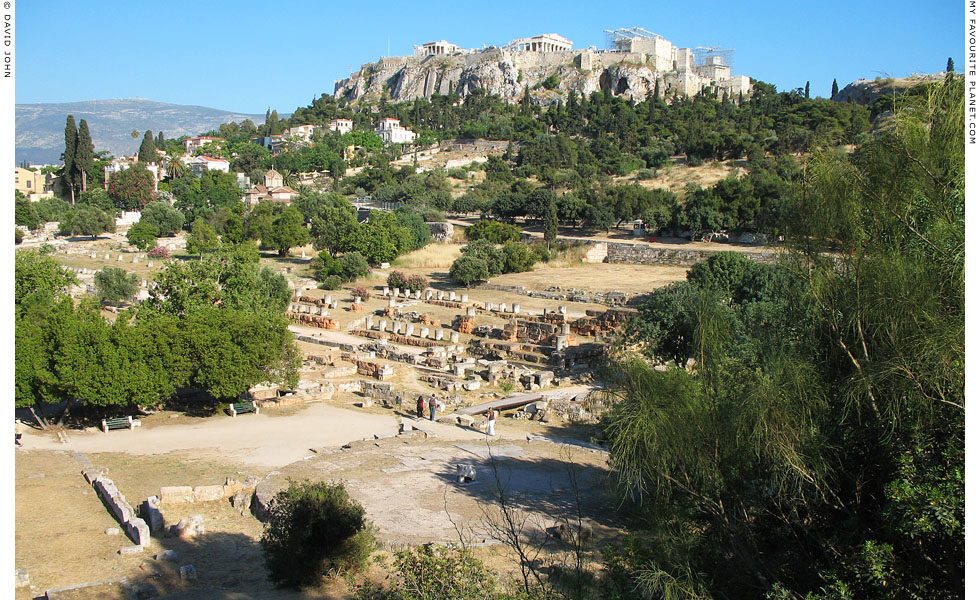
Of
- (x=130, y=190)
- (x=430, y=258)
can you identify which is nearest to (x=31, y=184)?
(x=130, y=190)

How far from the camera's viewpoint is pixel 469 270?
46.7 m

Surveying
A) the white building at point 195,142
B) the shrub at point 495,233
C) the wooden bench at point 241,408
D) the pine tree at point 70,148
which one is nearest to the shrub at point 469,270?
the shrub at point 495,233

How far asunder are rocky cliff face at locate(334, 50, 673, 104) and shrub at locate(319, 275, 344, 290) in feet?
337

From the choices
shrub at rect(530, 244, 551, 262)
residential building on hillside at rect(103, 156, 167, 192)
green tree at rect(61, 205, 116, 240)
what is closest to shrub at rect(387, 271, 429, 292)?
shrub at rect(530, 244, 551, 262)

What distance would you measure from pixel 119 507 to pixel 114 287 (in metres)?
30.1

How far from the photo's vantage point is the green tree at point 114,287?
39.5 metres

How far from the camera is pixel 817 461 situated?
7102mm

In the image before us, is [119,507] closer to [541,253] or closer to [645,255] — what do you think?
[541,253]

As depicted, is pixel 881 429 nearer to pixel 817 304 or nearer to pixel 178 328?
pixel 817 304

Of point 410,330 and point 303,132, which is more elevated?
point 303,132

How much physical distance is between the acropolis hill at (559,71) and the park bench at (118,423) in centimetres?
12368

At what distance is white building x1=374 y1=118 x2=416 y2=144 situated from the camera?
130750mm

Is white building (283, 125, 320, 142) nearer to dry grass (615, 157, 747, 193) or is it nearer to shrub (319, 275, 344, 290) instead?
dry grass (615, 157, 747, 193)

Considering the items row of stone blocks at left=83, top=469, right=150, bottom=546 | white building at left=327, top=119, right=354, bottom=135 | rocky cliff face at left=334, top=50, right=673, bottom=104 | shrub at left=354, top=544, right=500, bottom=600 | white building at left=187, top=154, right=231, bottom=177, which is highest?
rocky cliff face at left=334, top=50, right=673, bottom=104
